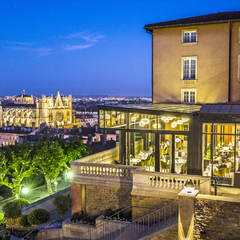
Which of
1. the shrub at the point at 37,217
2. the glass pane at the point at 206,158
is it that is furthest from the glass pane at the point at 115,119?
the shrub at the point at 37,217

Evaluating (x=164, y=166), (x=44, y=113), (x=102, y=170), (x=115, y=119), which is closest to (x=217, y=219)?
(x=164, y=166)

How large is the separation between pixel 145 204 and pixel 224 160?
198 inches

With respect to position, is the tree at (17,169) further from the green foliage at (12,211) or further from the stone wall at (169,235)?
the stone wall at (169,235)

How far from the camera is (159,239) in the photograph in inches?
514

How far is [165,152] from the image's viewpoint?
62.3 feet

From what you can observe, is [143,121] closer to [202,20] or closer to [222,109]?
[222,109]

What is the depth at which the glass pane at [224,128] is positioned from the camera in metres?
15.7

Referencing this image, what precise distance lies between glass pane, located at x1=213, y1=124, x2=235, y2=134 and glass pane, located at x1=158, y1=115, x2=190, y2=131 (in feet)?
5.02

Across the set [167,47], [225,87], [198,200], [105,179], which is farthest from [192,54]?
[198,200]

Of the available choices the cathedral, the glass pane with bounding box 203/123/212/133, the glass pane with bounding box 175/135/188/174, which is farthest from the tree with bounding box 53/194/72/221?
the cathedral

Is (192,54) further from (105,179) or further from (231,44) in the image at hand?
(105,179)

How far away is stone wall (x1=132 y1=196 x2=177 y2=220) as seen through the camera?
14.8 meters

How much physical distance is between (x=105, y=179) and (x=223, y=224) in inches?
268

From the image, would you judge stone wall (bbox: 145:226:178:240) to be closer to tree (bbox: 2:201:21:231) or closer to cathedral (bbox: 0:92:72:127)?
tree (bbox: 2:201:21:231)
